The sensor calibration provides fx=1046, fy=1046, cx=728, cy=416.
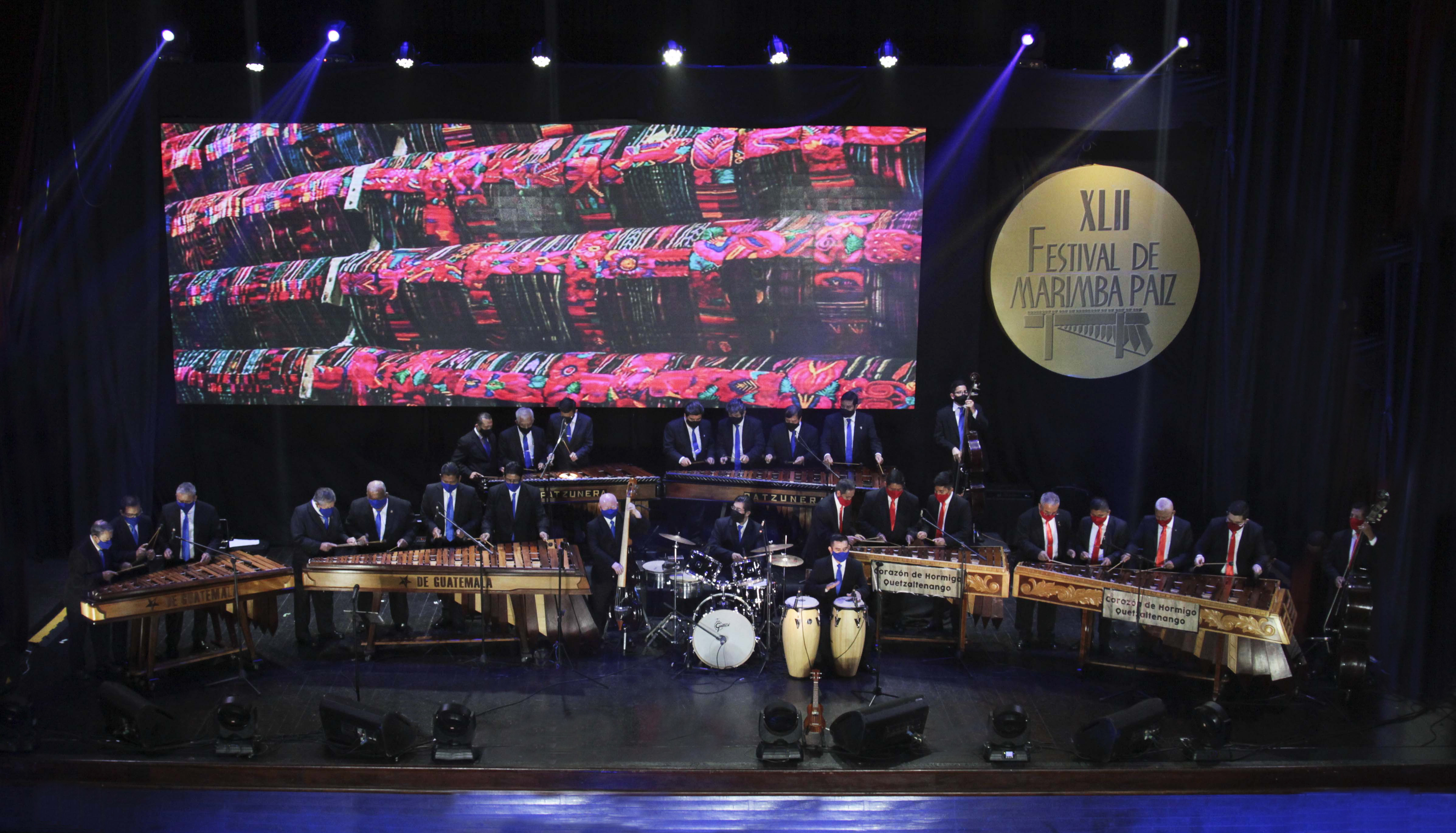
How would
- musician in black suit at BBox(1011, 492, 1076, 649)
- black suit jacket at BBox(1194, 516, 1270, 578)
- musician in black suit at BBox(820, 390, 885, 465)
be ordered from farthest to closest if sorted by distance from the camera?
1. musician in black suit at BBox(820, 390, 885, 465)
2. musician in black suit at BBox(1011, 492, 1076, 649)
3. black suit jacket at BBox(1194, 516, 1270, 578)

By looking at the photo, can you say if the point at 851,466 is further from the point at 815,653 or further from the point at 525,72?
the point at 525,72

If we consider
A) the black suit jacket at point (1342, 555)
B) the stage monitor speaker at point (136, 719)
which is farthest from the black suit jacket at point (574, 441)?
the black suit jacket at point (1342, 555)

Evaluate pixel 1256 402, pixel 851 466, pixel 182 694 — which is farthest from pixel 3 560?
pixel 1256 402

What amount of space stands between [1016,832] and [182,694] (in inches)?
260

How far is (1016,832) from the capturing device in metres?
6.96

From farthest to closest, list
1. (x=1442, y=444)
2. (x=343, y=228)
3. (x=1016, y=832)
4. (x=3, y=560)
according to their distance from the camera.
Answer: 1. (x=343, y=228)
2. (x=3, y=560)
3. (x=1442, y=444)
4. (x=1016, y=832)

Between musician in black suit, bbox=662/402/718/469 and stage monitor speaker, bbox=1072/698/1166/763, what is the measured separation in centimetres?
521

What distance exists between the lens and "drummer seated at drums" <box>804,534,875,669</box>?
905 centimetres

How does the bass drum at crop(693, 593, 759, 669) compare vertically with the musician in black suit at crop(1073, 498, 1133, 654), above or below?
below

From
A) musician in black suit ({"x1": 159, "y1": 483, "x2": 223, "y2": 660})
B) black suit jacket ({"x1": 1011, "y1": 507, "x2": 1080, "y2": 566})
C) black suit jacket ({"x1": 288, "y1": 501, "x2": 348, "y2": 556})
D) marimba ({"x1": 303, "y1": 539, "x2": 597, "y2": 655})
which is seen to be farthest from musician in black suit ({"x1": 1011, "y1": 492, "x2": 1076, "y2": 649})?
musician in black suit ({"x1": 159, "y1": 483, "x2": 223, "y2": 660})

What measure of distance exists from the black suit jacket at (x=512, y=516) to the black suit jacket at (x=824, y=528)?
2.58 m

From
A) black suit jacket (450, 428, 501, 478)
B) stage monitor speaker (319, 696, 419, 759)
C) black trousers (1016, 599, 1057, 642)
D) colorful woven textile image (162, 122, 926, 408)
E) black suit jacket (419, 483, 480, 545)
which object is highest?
colorful woven textile image (162, 122, 926, 408)

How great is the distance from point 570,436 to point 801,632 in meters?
4.11

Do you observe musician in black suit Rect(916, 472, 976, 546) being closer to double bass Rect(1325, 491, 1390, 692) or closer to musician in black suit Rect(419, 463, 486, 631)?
double bass Rect(1325, 491, 1390, 692)
